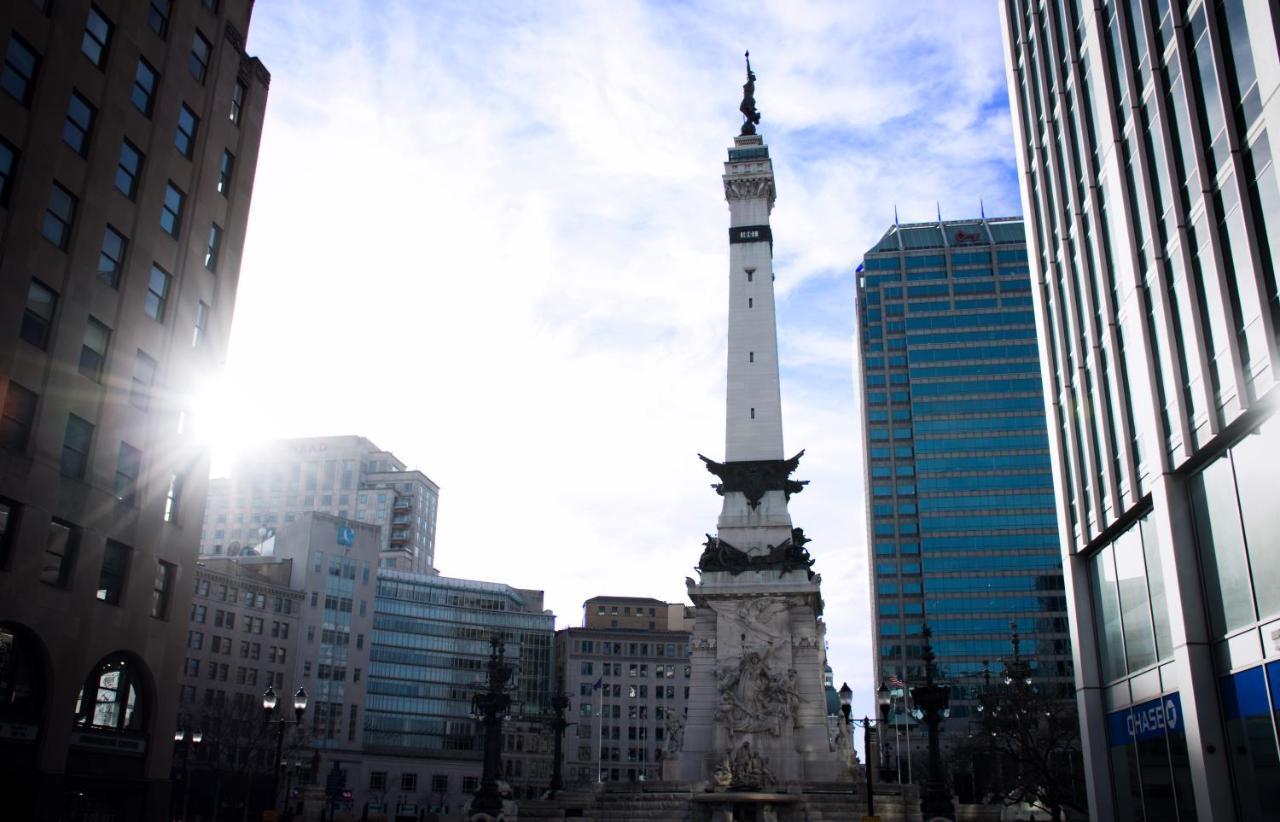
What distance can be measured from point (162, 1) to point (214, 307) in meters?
8.55

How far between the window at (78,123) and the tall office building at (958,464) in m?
105

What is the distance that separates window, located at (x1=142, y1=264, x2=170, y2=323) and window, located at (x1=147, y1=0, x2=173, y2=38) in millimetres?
6379

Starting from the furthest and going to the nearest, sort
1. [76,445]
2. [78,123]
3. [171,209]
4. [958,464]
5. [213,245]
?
[958,464] < [213,245] < [171,209] < [78,123] < [76,445]

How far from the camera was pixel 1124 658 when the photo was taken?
95.2ft

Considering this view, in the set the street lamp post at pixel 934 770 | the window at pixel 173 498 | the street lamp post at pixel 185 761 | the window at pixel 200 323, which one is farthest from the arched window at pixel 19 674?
the street lamp post at pixel 934 770

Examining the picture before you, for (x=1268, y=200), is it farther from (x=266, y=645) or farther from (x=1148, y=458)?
(x=266, y=645)

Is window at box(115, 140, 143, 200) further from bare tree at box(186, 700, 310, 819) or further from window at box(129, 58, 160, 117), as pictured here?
bare tree at box(186, 700, 310, 819)

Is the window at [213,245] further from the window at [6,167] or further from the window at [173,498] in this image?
the window at [6,167]

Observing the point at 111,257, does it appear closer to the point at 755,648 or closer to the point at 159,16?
the point at 159,16

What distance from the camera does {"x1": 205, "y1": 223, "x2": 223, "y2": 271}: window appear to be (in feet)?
106

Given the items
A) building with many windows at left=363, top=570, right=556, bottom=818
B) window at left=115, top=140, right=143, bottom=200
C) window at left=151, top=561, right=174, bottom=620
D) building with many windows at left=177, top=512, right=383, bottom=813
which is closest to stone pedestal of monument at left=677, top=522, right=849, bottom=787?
window at left=151, top=561, right=174, bottom=620

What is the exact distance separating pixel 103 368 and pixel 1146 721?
88.1 feet

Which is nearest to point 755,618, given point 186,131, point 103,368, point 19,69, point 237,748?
point 186,131

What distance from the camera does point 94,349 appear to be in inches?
1046
